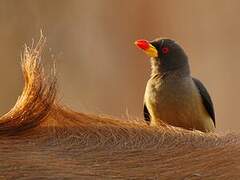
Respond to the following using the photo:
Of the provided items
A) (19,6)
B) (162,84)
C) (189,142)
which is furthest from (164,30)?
(189,142)

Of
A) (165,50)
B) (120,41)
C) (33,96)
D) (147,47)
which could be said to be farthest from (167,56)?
(120,41)

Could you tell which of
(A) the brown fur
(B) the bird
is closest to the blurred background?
(B) the bird

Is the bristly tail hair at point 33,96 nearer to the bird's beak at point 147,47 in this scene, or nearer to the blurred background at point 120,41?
the bird's beak at point 147,47

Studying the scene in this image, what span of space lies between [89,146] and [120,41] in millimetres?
3023

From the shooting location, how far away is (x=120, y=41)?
4223 millimetres

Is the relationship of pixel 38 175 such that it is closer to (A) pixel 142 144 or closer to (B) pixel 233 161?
(A) pixel 142 144

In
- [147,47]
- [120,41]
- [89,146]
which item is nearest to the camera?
[89,146]

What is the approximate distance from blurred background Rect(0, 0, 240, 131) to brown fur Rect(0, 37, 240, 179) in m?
2.48

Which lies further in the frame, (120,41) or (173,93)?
(120,41)

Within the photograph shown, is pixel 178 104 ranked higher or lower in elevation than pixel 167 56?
lower

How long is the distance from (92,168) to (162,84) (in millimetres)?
1006

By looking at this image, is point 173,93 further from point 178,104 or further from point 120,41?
point 120,41

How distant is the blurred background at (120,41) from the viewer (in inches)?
155

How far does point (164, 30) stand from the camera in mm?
4207
